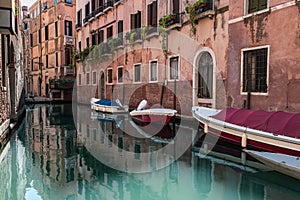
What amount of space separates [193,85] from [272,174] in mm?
5952

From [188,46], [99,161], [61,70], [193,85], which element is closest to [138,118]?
[193,85]

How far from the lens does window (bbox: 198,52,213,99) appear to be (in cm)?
→ 972

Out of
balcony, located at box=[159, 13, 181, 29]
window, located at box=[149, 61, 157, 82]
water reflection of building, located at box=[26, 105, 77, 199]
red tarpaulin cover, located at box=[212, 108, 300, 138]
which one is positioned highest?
balcony, located at box=[159, 13, 181, 29]

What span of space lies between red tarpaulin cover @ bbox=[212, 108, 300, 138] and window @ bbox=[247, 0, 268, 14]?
2879mm

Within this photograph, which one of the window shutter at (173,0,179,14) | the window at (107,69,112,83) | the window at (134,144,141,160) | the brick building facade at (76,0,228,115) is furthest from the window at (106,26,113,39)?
the window at (134,144,141,160)

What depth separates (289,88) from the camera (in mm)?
6734

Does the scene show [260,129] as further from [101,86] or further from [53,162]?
[101,86]

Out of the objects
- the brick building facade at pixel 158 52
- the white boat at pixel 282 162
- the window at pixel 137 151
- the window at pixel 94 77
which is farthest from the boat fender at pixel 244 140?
the window at pixel 94 77

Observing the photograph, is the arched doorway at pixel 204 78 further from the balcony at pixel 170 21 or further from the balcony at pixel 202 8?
the balcony at pixel 170 21

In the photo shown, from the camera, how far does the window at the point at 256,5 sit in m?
7.47

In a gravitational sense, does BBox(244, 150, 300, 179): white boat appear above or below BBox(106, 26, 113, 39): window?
below

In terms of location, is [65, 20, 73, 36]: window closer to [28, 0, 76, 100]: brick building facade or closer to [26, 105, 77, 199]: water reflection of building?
[28, 0, 76, 100]: brick building facade

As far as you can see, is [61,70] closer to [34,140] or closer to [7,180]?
[34,140]

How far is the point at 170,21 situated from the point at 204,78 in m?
2.80
